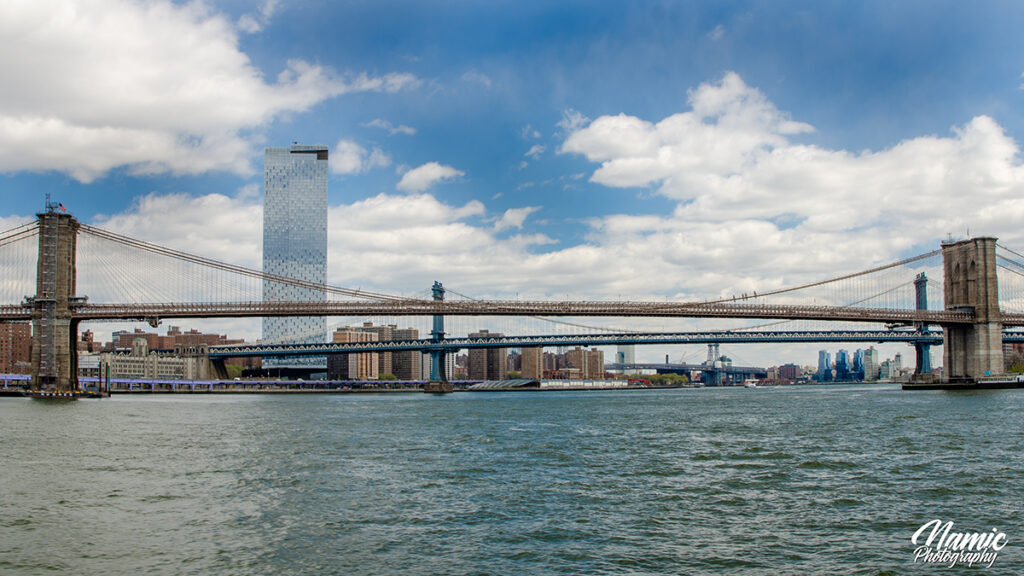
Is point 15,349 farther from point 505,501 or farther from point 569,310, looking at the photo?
point 505,501

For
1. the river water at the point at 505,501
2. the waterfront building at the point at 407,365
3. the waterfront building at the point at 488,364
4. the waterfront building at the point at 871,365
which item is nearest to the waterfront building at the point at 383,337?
the waterfront building at the point at 407,365

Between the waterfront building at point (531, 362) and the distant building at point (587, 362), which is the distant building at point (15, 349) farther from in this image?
the distant building at point (587, 362)

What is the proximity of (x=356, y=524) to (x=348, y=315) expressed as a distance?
144 ft

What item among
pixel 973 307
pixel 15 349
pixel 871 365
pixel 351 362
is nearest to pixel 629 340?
pixel 973 307

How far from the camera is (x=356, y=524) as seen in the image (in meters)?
10.6

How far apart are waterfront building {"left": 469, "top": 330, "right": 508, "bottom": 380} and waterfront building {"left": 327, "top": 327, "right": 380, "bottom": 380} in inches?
650

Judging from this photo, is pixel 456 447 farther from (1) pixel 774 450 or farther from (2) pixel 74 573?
(2) pixel 74 573

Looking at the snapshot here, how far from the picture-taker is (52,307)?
160 ft

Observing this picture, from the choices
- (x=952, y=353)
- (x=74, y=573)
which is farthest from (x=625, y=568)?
(x=952, y=353)

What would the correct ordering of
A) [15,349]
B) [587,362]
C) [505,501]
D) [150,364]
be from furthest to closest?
[587,362]
[15,349]
[150,364]
[505,501]

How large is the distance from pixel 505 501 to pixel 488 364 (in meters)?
122

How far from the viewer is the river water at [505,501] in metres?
8.88

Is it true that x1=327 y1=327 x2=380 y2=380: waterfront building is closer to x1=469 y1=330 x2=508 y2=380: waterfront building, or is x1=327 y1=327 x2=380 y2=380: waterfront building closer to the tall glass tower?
the tall glass tower

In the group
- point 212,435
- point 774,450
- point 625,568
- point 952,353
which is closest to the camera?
point 625,568
